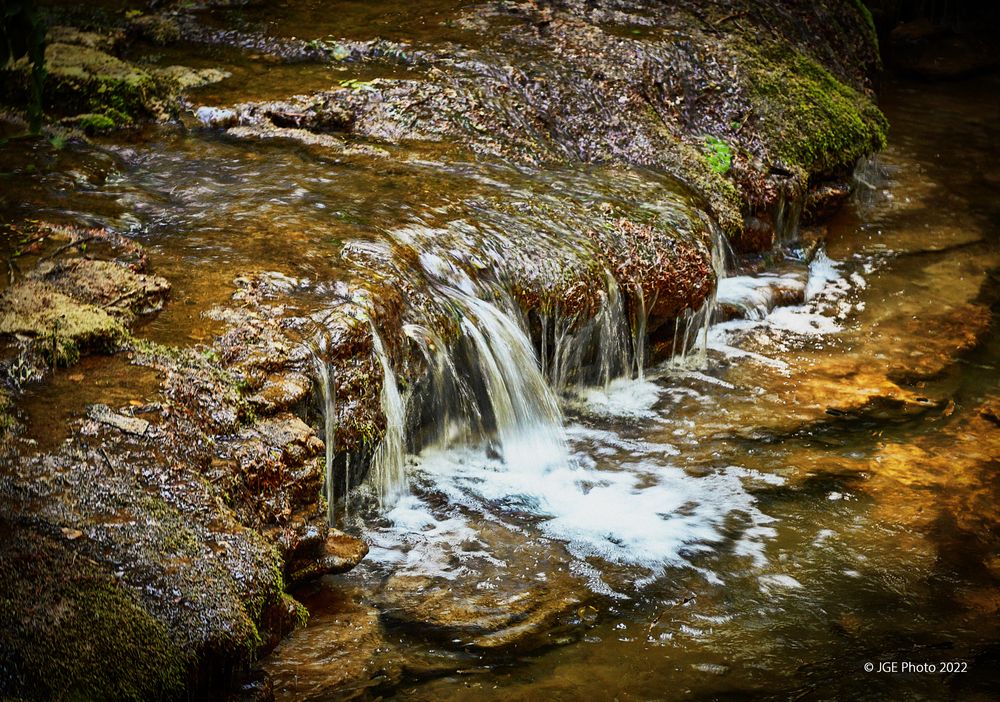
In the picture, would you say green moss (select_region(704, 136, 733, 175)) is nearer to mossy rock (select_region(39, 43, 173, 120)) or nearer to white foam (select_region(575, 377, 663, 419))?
white foam (select_region(575, 377, 663, 419))

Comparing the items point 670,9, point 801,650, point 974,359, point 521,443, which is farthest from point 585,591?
point 670,9

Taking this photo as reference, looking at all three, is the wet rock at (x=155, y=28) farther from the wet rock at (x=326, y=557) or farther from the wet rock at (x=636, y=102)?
the wet rock at (x=326, y=557)

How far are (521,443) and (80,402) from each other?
2290 millimetres

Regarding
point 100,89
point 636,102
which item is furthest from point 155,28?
point 636,102

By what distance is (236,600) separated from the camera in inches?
112

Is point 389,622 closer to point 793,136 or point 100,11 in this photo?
point 793,136

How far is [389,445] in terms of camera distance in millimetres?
4270

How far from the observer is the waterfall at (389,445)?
4.22m

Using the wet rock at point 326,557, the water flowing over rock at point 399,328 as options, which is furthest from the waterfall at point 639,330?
the wet rock at point 326,557

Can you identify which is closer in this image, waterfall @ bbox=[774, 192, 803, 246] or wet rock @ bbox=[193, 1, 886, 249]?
wet rock @ bbox=[193, 1, 886, 249]

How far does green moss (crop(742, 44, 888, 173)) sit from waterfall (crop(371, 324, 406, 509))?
4420 millimetres

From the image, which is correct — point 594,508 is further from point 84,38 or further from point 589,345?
point 84,38

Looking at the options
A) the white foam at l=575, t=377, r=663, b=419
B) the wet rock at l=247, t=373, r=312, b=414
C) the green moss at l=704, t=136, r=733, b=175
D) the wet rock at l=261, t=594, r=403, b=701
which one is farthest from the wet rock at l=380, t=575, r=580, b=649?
the green moss at l=704, t=136, r=733, b=175

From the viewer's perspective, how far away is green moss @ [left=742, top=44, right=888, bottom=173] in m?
7.59
